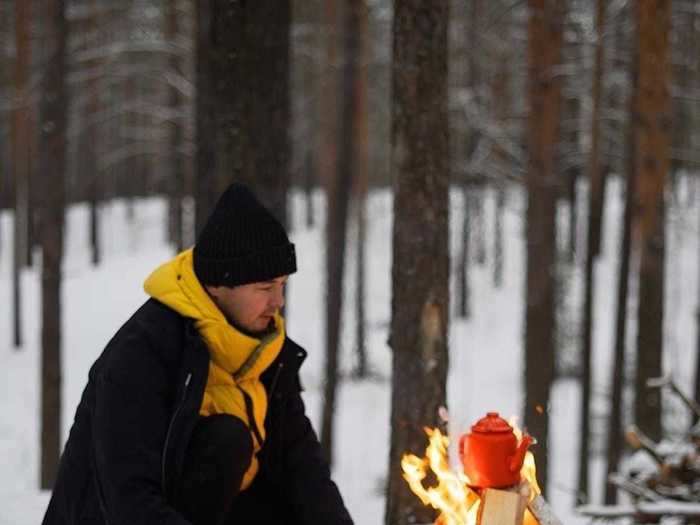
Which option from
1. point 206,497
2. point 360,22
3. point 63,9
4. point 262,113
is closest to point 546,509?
point 206,497

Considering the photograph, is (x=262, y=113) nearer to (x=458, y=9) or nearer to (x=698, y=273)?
(x=458, y=9)

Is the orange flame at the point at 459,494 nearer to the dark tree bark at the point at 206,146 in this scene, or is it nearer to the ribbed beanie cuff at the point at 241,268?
the ribbed beanie cuff at the point at 241,268

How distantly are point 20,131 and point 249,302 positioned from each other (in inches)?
745

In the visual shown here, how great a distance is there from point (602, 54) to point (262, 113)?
9.28 meters

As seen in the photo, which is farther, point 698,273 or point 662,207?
point 698,273

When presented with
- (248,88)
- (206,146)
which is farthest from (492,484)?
(206,146)

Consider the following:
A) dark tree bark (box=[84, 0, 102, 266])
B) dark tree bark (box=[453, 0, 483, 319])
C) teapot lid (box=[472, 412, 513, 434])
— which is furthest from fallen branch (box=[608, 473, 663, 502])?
dark tree bark (box=[84, 0, 102, 266])

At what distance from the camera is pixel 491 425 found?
299cm

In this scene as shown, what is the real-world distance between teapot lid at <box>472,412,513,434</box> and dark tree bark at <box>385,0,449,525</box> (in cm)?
294

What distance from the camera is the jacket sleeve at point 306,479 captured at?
3506 millimetres

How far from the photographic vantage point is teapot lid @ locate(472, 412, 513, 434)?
9.73 ft

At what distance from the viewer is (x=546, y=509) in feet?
10.4

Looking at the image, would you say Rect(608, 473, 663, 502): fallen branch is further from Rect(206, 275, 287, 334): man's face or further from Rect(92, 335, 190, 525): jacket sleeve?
Rect(92, 335, 190, 525): jacket sleeve

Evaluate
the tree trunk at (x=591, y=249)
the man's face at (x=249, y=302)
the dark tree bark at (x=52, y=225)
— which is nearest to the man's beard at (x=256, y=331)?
the man's face at (x=249, y=302)
